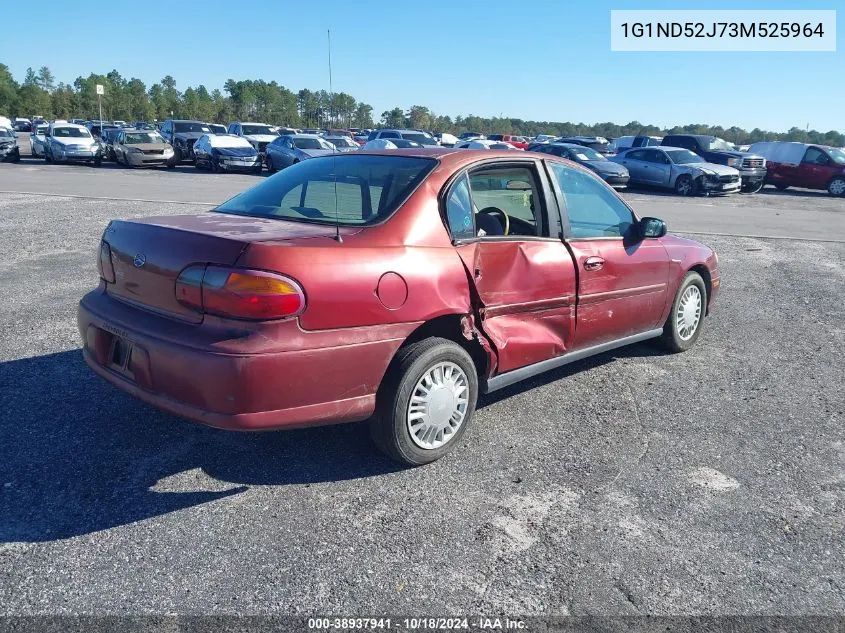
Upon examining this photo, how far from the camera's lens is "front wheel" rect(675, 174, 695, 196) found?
2272 centimetres

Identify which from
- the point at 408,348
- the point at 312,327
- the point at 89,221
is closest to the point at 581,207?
the point at 408,348

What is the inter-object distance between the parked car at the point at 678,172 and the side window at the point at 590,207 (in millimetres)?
19085

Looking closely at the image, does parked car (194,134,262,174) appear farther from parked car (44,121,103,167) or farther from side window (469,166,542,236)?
side window (469,166,542,236)

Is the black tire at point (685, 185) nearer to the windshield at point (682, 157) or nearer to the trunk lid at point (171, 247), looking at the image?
the windshield at point (682, 157)

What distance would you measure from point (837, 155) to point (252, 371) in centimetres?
2780

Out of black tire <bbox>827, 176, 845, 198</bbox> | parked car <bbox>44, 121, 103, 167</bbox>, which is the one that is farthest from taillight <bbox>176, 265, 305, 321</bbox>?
parked car <bbox>44, 121, 103, 167</bbox>

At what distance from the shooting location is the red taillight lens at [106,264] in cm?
379

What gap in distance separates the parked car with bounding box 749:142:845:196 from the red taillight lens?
2697 centimetres

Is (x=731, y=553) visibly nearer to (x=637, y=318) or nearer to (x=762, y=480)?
(x=762, y=480)

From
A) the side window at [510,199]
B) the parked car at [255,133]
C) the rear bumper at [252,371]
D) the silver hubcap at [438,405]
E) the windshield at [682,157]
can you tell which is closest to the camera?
the rear bumper at [252,371]

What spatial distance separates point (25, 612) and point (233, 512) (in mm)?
921

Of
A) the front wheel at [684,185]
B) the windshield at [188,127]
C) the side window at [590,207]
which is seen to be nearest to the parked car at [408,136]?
the windshield at [188,127]

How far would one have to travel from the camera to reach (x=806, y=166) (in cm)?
2562

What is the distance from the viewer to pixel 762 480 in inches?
148
